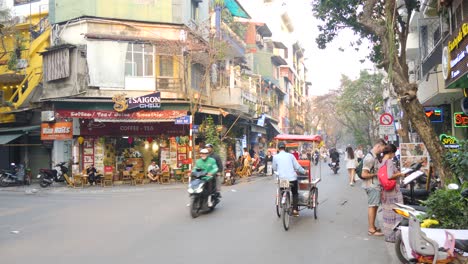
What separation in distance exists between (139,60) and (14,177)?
347 inches

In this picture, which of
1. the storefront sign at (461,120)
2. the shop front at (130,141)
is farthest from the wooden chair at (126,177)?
the storefront sign at (461,120)

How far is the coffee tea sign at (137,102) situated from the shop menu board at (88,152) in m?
2.96

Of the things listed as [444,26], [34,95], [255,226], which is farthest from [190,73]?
[255,226]

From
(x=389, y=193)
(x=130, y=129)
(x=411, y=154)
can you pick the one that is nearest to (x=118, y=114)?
(x=130, y=129)

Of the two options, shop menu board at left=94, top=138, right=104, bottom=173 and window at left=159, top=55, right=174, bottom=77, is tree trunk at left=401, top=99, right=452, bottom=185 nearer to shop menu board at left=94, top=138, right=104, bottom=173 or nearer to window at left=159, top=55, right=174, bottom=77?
window at left=159, top=55, right=174, bottom=77

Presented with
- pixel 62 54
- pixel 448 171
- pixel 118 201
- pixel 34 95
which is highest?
pixel 62 54

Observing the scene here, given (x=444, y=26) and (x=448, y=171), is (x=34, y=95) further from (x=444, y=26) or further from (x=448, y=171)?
(x=448, y=171)

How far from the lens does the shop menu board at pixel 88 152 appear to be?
24359mm

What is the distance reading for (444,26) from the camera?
16875 mm

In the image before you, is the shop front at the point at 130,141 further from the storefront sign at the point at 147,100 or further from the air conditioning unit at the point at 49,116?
the air conditioning unit at the point at 49,116

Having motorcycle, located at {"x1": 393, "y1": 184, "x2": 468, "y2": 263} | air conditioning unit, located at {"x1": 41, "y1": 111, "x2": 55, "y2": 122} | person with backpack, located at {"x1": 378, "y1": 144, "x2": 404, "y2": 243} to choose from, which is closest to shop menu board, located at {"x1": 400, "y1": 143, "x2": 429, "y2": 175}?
person with backpack, located at {"x1": 378, "y1": 144, "x2": 404, "y2": 243}

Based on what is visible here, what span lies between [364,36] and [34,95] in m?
18.3

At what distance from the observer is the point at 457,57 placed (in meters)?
12.0

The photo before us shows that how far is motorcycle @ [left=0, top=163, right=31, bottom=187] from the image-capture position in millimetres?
23531
